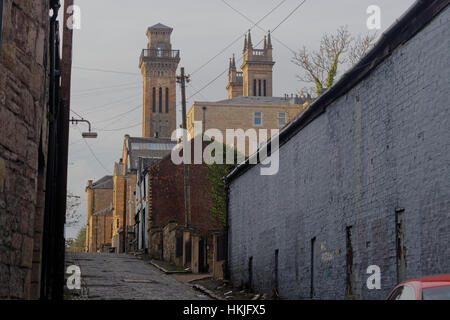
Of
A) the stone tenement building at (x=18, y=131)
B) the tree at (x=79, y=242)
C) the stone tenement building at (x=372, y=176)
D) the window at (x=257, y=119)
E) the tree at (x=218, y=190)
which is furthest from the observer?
the tree at (x=79, y=242)

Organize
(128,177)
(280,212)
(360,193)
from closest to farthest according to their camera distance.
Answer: (360,193) < (280,212) < (128,177)

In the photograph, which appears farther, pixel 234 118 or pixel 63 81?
pixel 234 118

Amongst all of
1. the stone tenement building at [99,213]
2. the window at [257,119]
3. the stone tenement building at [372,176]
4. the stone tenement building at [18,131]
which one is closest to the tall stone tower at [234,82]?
the stone tenement building at [99,213]

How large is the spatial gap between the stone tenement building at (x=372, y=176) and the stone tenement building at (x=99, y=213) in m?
71.3

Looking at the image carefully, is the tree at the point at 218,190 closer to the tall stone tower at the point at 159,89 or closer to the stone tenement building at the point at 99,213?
the stone tenement building at the point at 99,213

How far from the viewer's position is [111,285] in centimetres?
2566

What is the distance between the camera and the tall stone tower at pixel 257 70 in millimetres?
119562

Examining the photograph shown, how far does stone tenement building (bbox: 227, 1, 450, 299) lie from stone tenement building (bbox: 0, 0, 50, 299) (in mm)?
6563

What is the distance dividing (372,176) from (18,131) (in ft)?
28.5

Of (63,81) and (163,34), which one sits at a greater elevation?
(163,34)

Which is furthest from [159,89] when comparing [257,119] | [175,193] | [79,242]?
[175,193]

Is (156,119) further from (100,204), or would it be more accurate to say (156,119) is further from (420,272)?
(420,272)
